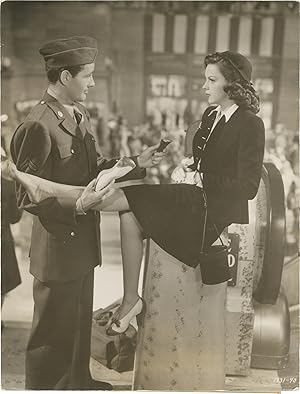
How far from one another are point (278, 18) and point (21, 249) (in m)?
1.47

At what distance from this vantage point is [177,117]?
3094 millimetres

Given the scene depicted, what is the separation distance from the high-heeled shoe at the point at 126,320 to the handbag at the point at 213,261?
0.30 m

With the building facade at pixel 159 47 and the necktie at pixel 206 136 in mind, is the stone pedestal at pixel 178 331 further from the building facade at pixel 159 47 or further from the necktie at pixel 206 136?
the building facade at pixel 159 47

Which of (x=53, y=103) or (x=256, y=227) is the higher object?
(x=53, y=103)

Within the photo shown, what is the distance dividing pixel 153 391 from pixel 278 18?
5.55 feet

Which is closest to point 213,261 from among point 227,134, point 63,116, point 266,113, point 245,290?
point 245,290

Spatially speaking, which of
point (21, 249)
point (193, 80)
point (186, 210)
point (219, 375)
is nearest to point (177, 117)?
point (193, 80)

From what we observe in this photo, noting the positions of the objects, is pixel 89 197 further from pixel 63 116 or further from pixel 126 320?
pixel 126 320

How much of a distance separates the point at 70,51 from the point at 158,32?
38 cm

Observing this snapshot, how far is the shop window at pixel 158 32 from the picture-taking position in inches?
121

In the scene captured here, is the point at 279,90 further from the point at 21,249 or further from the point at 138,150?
the point at 21,249

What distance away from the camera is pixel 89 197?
3.06m

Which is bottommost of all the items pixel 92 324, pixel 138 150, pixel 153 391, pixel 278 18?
pixel 153 391

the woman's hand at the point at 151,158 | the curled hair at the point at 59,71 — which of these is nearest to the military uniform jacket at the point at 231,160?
the woman's hand at the point at 151,158
